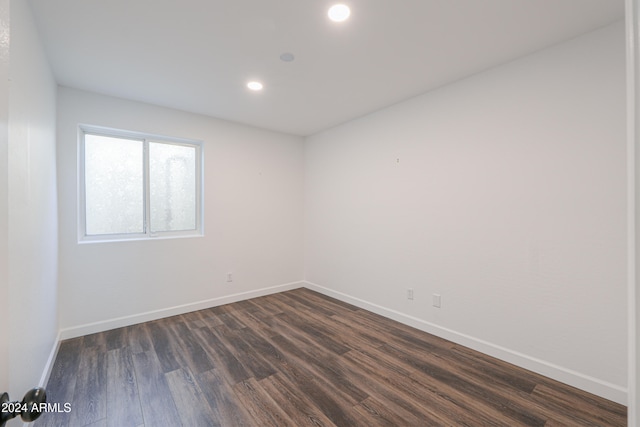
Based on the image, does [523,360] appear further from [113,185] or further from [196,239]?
[113,185]

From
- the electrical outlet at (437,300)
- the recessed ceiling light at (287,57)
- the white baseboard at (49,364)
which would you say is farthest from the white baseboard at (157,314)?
the recessed ceiling light at (287,57)

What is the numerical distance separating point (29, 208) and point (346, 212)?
3100mm

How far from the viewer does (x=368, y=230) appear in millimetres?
3590

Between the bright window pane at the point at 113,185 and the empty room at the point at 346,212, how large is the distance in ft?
0.06

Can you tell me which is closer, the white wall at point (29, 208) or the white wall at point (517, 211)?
the white wall at point (29, 208)

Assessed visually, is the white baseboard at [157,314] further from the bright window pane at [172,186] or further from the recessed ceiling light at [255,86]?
the recessed ceiling light at [255,86]

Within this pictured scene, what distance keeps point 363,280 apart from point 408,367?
1450 millimetres

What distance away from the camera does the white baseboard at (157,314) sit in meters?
2.82

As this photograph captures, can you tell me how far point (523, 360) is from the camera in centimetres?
226

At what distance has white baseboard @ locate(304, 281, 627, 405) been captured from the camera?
1.88 metres

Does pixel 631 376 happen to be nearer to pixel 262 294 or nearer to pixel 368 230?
pixel 368 230

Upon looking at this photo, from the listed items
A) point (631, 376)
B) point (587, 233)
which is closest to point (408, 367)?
point (587, 233)

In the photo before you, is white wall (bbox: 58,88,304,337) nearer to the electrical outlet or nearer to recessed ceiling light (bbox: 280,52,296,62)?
recessed ceiling light (bbox: 280,52,296,62)

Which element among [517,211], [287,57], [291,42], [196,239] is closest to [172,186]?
[196,239]
